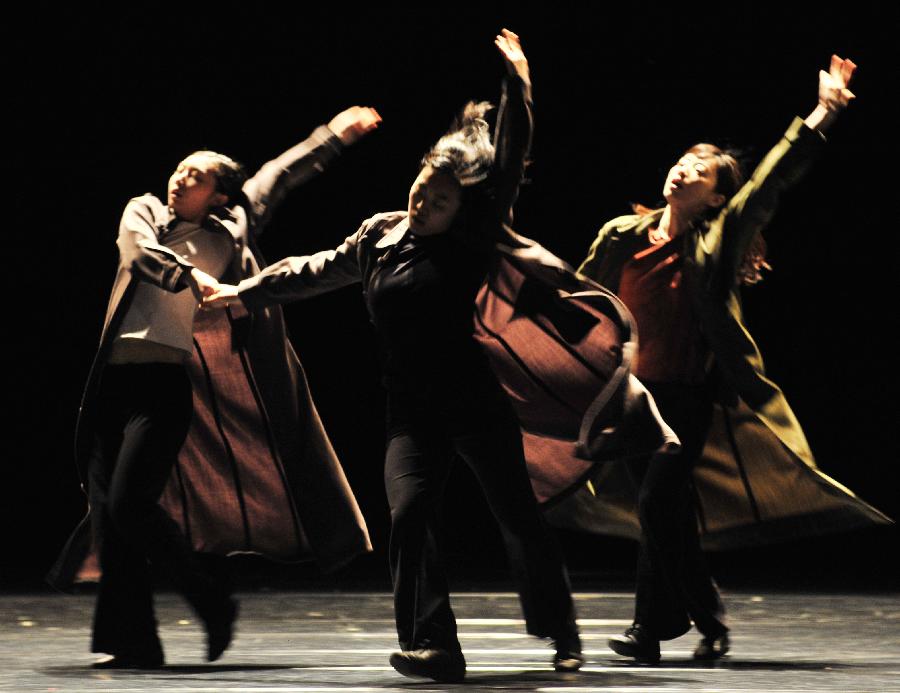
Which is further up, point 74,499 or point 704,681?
point 704,681

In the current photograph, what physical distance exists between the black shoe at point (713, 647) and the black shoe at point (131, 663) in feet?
4.46

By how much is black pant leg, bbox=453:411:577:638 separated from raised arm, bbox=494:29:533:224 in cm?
49

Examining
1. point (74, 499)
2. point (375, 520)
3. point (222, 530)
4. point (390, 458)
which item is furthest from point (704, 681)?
point (74, 499)

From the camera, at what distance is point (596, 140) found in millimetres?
7477

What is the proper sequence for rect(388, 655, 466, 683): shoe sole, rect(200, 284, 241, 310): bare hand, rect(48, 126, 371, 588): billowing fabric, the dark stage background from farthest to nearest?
the dark stage background, rect(48, 126, 371, 588): billowing fabric, rect(200, 284, 241, 310): bare hand, rect(388, 655, 466, 683): shoe sole

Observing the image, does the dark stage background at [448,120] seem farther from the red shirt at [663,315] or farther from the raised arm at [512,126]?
the raised arm at [512,126]

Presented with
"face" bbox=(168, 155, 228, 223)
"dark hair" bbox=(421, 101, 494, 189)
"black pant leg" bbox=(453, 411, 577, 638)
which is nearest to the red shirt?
"black pant leg" bbox=(453, 411, 577, 638)

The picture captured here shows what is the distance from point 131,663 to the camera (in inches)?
185

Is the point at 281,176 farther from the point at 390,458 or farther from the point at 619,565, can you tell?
the point at 619,565

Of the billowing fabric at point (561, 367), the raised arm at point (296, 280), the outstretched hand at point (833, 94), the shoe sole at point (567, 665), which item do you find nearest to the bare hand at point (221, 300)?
the raised arm at point (296, 280)

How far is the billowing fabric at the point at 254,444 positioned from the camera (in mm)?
4965

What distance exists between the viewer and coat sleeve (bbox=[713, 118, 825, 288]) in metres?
4.88

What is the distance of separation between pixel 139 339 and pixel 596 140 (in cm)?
317

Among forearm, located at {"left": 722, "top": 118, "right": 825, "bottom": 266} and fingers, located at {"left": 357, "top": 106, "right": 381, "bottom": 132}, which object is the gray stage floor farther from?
fingers, located at {"left": 357, "top": 106, "right": 381, "bottom": 132}
